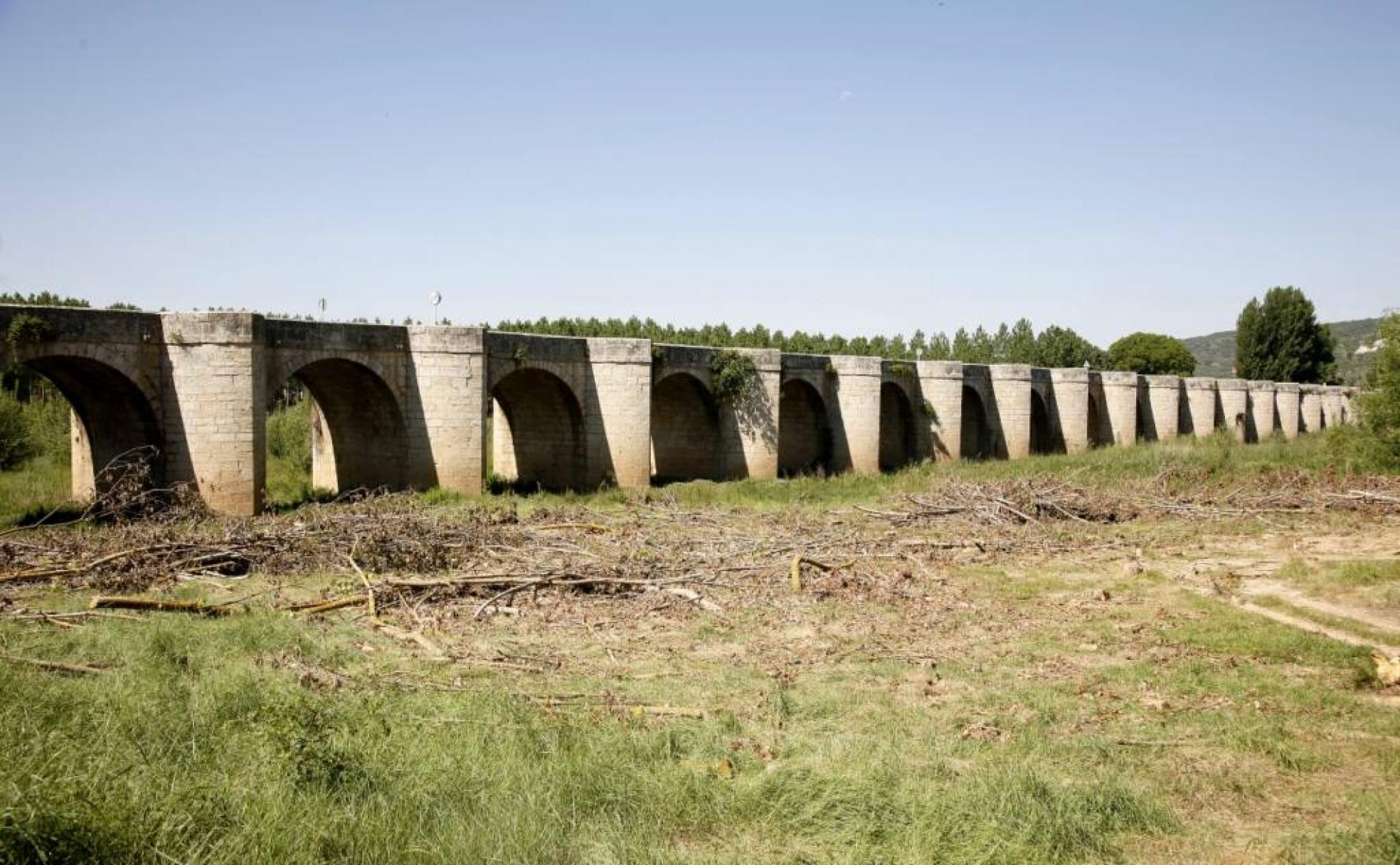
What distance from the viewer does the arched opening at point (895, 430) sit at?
1225 inches

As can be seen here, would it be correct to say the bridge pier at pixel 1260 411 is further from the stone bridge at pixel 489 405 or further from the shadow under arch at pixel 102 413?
the shadow under arch at pixel 102 413

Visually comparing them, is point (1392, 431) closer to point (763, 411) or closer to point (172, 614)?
point (763, 411)

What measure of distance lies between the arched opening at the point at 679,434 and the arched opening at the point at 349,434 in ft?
26.9

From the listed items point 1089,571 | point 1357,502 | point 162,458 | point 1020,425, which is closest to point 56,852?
point 1089,571

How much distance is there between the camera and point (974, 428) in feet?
115

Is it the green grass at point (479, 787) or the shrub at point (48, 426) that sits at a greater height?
the shrub at point (48, 426)

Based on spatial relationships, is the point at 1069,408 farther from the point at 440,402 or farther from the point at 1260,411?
the point at 440,402

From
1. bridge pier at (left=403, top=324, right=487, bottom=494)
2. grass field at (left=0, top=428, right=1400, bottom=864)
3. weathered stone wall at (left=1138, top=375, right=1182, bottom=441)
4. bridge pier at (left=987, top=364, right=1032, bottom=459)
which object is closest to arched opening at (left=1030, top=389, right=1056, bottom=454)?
bridge pier at (left=987, top=364, right=1032, bottom=459)

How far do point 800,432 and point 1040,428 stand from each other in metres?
12.0

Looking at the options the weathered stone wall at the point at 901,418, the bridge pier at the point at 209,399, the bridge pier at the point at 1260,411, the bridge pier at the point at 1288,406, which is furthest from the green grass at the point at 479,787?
the bridge pier at the point at 1288,406

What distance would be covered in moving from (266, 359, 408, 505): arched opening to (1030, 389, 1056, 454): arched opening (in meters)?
23.4

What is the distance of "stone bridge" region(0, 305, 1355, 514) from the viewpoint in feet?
52.6

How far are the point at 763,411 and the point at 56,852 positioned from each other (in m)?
21.7

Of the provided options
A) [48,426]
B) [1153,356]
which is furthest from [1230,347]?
[48,426]
